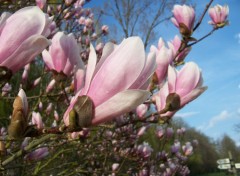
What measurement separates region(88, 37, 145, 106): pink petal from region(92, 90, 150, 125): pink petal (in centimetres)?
1

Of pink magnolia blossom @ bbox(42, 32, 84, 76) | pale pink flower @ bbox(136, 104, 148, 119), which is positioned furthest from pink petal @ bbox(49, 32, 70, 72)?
pale pink flower @ bbox(136, 104, 148, 119)

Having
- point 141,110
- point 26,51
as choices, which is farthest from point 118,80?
point 141,110

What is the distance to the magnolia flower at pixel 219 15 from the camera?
6.16 ft

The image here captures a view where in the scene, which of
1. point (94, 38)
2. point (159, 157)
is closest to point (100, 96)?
point (159, 157)

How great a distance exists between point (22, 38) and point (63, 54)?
354 mm

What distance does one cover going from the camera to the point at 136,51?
1.94 ft

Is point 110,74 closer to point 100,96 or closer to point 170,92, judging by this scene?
point 100,96

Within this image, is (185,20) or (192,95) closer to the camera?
(192,95)

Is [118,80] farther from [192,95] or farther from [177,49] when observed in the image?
[177,49]

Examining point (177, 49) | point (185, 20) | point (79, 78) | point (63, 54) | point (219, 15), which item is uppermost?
point (219, 15)

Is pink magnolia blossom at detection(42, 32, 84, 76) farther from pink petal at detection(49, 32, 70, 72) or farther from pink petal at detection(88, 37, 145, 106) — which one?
pink petal at detection(88, 37, 145, 106)

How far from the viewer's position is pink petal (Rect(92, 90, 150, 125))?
576mm

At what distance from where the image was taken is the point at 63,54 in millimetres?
960

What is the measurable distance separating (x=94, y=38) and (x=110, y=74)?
4.51 m
